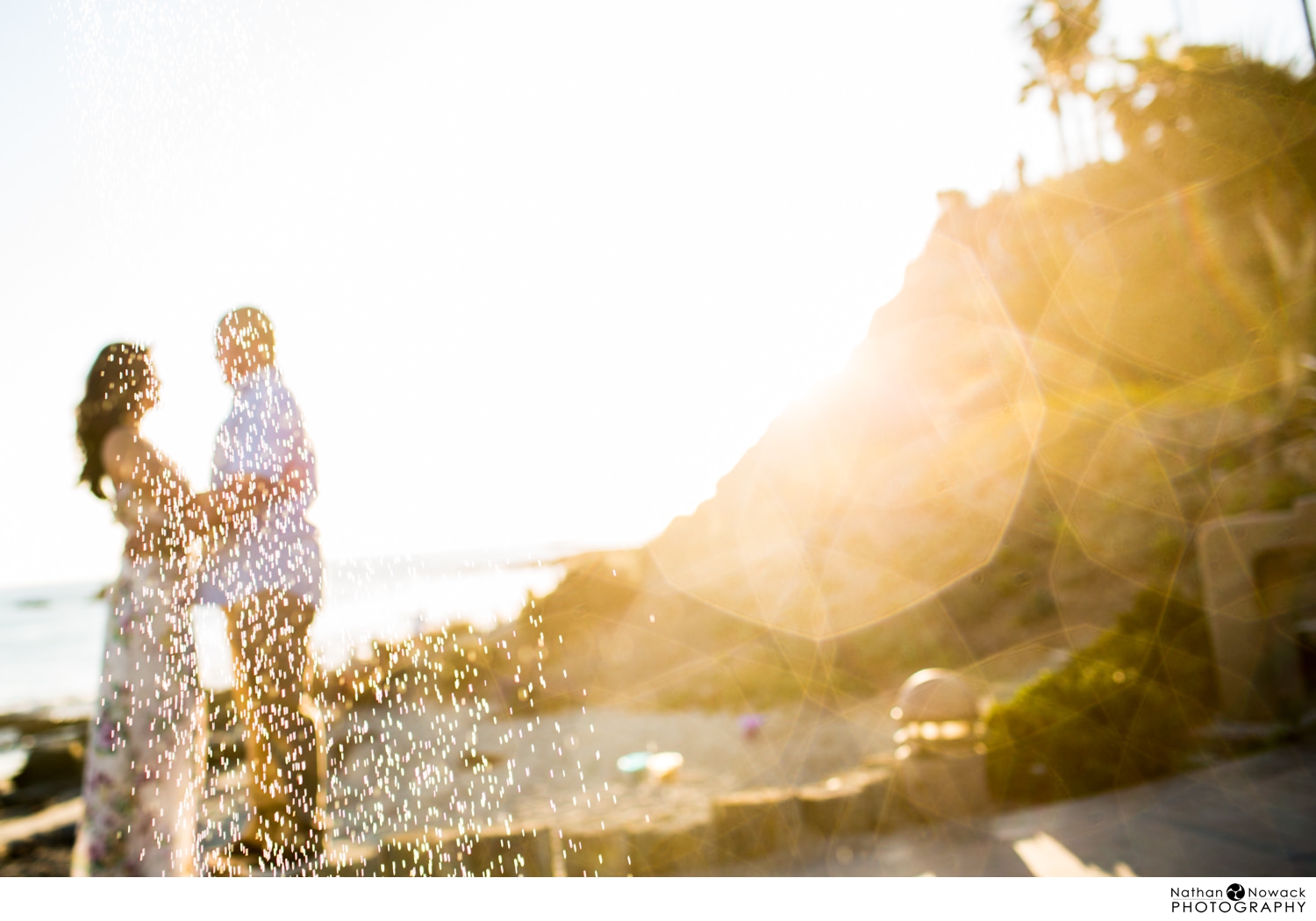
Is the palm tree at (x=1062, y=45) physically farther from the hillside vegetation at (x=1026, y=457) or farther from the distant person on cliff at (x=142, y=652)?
the distant person on cliff at (x=142, y=652)

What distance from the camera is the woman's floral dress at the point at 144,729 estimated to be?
1.97m

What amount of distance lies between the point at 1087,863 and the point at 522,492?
13.8 feet

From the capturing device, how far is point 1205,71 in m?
13.8

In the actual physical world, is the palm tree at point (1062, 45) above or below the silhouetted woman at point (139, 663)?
above

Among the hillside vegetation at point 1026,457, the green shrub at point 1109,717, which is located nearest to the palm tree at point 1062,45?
the hillside vegetation at point 1026,457

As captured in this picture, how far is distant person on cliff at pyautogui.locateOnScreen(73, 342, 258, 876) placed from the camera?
1972 mm
